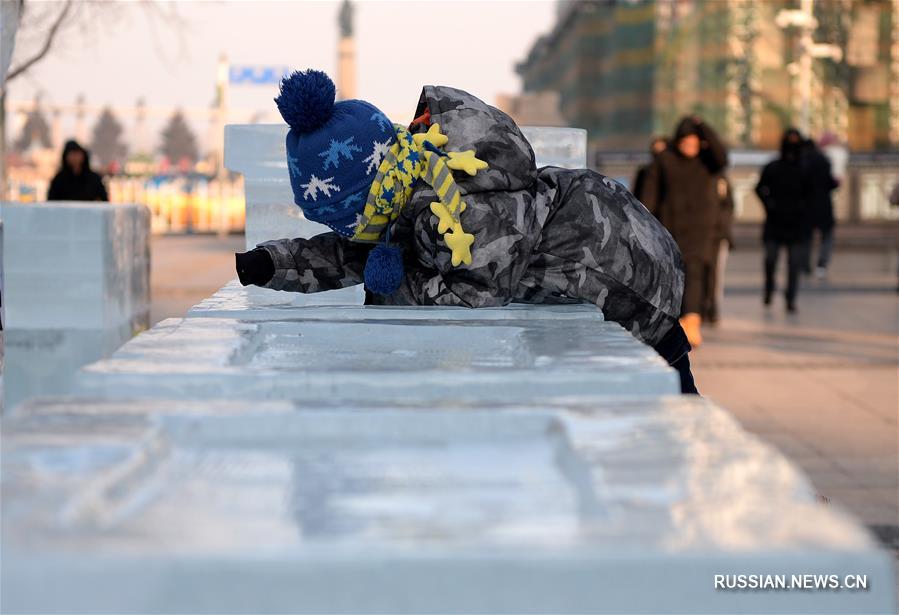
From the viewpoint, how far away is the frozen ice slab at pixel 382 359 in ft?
5.85

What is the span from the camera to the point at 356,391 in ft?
5.86

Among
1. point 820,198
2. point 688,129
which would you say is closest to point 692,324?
point 688,129

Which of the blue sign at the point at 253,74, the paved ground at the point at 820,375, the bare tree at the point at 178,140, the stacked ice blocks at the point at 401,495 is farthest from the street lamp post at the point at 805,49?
the bare tree at the point at 178,140

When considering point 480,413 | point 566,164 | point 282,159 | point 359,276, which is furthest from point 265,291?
point 480,413

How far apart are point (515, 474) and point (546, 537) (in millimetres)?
261

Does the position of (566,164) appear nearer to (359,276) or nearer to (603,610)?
(359,276)

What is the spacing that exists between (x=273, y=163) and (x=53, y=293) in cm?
185

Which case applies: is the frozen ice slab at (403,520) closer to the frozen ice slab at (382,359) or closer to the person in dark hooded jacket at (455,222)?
the frozen ice slab at (382,359)

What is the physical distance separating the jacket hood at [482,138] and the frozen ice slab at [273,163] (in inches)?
68.9

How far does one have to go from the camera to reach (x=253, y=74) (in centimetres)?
3139

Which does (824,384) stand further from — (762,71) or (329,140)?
(762,71)

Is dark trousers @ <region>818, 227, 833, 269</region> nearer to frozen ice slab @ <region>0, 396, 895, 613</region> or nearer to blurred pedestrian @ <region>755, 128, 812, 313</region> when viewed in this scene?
blurred pedestrian @ <region>755, 128, 812, 313</region>

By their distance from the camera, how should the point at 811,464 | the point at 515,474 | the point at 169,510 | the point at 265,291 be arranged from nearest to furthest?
the point at 169,510
the point at 515,474
the point at 265,291
the point at 811,464

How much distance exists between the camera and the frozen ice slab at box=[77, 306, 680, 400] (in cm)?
178
